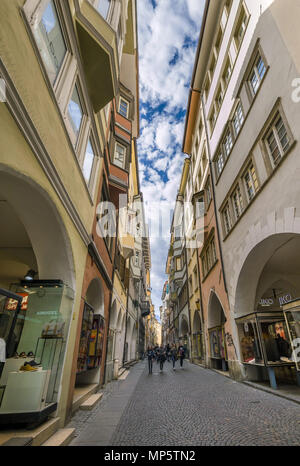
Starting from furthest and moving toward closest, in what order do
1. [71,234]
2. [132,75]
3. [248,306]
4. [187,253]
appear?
[187,253]
[132,75]
[248,306]
[71,234]

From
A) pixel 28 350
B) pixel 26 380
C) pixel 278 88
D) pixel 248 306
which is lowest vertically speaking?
pixel 26 380

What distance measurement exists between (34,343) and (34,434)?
1.83 meters

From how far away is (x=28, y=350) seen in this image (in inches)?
210

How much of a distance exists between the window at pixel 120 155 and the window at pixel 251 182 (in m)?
7.06

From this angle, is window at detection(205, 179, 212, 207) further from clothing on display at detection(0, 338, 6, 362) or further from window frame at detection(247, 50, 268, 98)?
clothing on display at detection(0, 338, 6, 362)

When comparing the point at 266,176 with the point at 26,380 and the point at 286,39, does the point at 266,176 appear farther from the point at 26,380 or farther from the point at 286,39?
the point at 26,380

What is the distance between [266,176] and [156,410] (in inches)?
372

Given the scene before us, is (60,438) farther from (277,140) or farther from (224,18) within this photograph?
(224,18)

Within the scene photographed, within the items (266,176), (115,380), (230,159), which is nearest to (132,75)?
(230,159)

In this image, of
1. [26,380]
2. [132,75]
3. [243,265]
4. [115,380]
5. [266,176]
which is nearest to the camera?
[26,380]

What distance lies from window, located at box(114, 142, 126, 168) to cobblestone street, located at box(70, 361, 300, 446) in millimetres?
11530

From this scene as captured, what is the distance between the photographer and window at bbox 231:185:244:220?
12723 millimetres

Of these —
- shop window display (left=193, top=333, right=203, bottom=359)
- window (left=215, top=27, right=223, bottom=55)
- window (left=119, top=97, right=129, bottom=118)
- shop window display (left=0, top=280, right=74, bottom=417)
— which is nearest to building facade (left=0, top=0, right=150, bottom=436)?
shop window display (left=0, top=280, right=74, bottom=417)

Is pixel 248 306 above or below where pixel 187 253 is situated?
below
